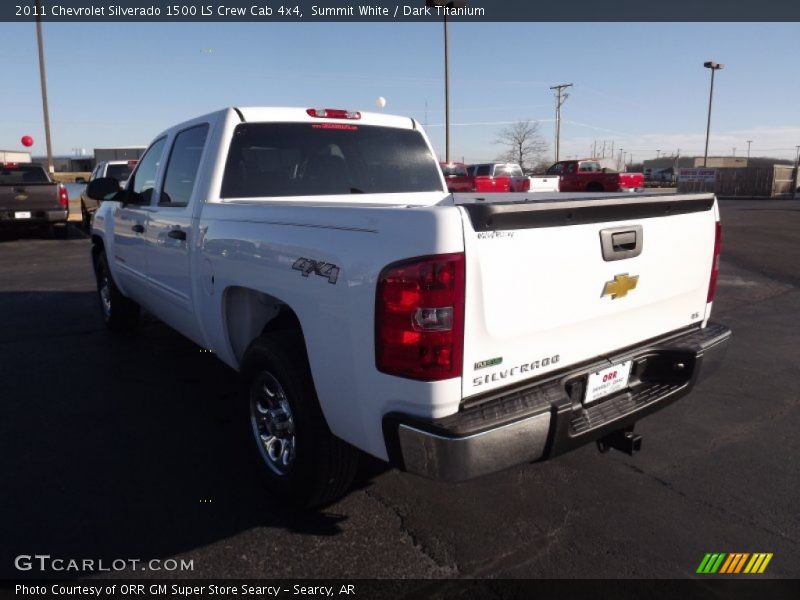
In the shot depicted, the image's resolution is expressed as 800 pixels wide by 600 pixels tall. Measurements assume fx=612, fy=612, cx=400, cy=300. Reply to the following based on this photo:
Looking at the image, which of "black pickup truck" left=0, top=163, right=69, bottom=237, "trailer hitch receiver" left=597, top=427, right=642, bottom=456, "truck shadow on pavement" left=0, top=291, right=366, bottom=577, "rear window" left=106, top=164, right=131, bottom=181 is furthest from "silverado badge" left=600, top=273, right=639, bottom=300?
"rear window" left=106, top=164, right=131, bottom=181

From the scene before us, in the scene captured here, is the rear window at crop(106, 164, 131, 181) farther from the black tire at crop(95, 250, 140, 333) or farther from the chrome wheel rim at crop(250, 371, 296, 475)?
the chrome wheel rim at crop(250, 371, 296, 475)

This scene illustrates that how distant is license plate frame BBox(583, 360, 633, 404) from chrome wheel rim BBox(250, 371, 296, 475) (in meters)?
1.37

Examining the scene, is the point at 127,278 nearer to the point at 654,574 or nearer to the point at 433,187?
the point at 433,187

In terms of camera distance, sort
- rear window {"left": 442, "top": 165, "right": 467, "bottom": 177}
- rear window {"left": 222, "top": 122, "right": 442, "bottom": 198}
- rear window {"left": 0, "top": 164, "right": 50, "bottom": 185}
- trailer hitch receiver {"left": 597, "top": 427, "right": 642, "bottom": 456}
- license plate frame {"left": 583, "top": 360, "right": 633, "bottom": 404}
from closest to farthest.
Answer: license plate frame {"left": 583, "top": 360, "right": 633, "bottom": 404}, trailer hitch receiver {"left": 597, "top": 427, "right": 642, "bottom": 456}, rear window {"left": 222, "top": 122, "right": 442, "bottom": 198}, rear window {"left": 0, "top": 164, "right": 50, "bottom": 185}, rear window {"left": 442, "top": 165, "right": 467, "bottom": 177}

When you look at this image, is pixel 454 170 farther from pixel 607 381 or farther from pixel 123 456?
pixel 607 381

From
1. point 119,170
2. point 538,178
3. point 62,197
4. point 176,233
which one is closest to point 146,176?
point 176,233

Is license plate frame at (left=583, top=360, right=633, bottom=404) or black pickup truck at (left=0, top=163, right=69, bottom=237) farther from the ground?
black pickup truck at (left=0, top=163, right=69, bottom=237)

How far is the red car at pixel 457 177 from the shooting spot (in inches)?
985

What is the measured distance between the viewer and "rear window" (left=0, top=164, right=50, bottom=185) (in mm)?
14156

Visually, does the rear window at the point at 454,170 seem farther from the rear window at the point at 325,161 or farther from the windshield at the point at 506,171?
the rear window at the point at 325,161

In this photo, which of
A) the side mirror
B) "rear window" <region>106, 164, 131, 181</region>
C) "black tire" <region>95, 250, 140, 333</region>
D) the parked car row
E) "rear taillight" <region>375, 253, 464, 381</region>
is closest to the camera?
"rear taillight" <region>375, 253, 464, 381</region>

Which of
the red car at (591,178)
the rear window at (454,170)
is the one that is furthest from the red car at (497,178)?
the red car at (591,178)

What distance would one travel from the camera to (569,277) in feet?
8.16

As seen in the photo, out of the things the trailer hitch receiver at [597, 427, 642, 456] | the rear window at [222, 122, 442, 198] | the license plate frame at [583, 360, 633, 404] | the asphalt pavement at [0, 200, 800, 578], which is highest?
the rear window at [222, 122, 442, 198]
